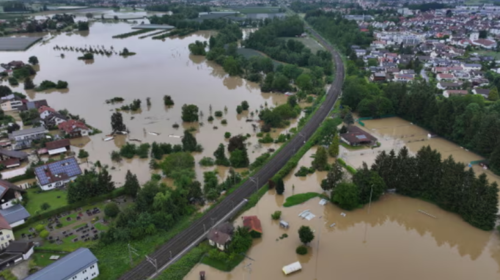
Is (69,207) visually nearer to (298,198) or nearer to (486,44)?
(298,198)

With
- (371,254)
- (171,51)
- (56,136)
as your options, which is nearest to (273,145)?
(371,254)

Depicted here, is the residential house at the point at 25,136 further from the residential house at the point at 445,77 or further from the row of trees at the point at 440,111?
the residential house at the point at 445,77

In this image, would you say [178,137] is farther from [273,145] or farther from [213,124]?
[273,145]

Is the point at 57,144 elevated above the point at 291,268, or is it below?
above

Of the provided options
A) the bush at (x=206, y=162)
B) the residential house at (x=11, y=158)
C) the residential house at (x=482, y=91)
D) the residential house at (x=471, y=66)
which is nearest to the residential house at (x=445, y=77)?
the residential house at (x=482, y=91)

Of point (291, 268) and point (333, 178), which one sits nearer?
point (291, 268)

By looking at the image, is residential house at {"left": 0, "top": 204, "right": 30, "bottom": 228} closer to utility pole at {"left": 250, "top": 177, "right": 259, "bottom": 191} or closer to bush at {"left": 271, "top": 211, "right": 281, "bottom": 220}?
utility pole at {"left": 250, "top": 177, "right": 259, "bottom": 191}

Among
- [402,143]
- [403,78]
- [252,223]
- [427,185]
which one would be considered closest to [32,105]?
[252,223]
